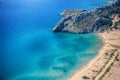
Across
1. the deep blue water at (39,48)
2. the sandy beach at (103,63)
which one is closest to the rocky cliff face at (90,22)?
the deep blue water at (39,48)

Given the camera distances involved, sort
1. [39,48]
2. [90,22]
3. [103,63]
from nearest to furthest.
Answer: [103,63]
[39,48]
[90,22]

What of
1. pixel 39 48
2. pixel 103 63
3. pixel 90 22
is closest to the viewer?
pixel 103 63

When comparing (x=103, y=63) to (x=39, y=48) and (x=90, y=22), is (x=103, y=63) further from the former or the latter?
(x=90, y=22)

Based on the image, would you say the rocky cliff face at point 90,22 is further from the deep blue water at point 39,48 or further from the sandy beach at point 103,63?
the sandy beach at point 103,63

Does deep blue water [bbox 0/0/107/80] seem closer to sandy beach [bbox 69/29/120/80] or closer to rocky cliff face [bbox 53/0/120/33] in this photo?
sandy beach [bbox 69/29/120/80]

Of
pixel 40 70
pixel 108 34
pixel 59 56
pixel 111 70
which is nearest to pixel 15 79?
pixel 40 70

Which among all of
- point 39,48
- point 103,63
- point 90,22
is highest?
point 90,22

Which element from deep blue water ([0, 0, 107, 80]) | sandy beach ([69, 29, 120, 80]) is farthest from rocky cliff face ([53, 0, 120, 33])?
sandy beach ([69, 29, 120, 80])

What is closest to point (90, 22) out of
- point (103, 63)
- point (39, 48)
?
point (39, 48)
